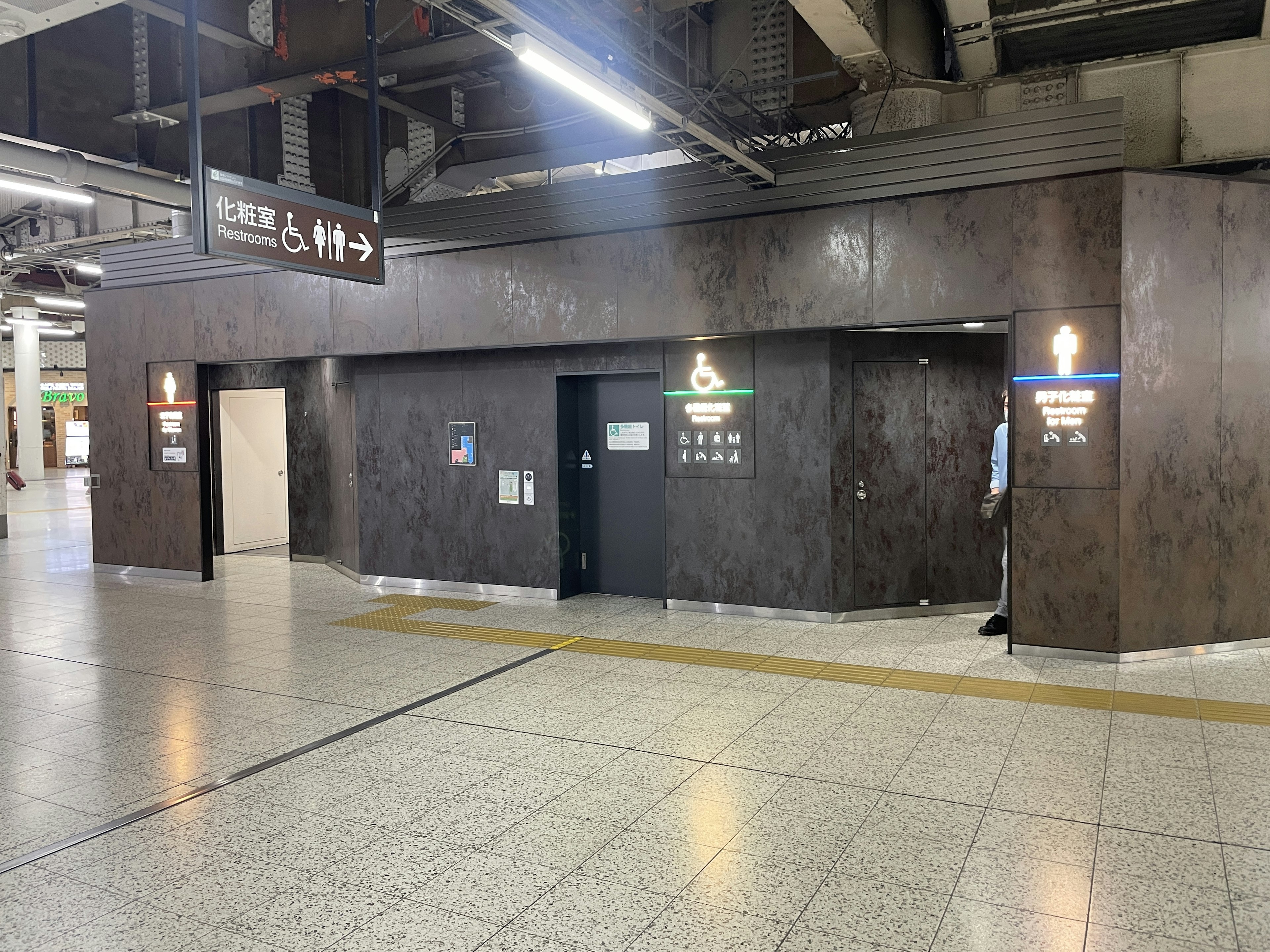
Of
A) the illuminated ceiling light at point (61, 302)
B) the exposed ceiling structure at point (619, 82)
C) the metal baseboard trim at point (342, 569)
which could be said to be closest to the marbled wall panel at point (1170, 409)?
the exposed ceiling structure at point (619, 82)

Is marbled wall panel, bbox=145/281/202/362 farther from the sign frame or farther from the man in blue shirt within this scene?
the man in blue shirt

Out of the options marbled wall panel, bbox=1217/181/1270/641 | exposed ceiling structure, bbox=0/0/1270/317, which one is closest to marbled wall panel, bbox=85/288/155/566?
exposed ceiling structure, bbox=0/0/1270/317

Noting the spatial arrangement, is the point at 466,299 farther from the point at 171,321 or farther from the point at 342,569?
the point at 171,321

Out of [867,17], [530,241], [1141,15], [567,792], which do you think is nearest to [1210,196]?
[1141,15]

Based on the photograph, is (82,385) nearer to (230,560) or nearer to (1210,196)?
(230,560)

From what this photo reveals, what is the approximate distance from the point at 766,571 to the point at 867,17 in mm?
4305

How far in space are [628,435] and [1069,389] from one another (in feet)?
13.0

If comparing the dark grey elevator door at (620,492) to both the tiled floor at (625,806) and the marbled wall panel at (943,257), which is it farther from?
the marbled wall panel at (943,257)

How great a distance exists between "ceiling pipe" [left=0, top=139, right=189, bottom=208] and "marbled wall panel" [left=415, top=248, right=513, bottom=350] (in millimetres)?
2578

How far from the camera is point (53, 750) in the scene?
15.5 feet

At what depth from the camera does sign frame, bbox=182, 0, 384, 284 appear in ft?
15.1

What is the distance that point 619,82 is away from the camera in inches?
194

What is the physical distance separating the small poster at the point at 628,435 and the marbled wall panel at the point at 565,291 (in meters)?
1.06

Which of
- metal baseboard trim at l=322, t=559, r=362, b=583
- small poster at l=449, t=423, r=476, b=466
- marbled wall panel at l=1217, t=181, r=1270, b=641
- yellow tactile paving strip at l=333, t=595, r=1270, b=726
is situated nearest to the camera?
yellow tactile paving strip at l=333, t=595, r=1270, b=726
